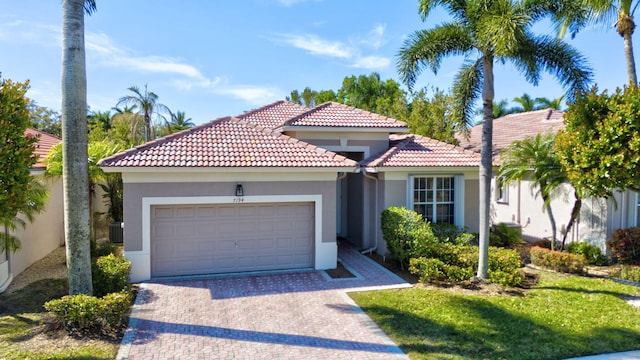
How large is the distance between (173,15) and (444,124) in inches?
690

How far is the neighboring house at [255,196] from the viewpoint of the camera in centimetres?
1156

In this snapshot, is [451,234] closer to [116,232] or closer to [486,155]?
[486,155]

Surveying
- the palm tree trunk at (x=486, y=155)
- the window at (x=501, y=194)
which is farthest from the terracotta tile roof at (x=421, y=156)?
the window at (x=501, y=194)

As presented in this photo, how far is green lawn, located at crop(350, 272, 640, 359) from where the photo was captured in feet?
24.8

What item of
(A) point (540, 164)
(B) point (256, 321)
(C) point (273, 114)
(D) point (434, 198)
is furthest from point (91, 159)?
(A) point (540, 164)

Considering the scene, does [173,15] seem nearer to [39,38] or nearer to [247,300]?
[39,38]

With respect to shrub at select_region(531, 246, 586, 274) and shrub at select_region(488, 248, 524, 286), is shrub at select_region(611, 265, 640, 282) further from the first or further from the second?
shrub at select_region(488, 248, 524, 286)

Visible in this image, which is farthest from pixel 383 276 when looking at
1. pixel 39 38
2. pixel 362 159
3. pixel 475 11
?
pixel 39 38

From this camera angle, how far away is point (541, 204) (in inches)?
693

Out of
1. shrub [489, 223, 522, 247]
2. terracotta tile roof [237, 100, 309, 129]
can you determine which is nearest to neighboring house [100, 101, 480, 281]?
shrub [489, 223, 522, 247]

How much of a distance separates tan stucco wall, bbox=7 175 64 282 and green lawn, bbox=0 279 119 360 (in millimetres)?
2910

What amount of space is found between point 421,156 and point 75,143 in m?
11.3

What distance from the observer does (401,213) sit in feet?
43.9

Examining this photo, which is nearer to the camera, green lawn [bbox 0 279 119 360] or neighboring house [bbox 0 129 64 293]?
green lawn [bbox 0 279 119 360]
